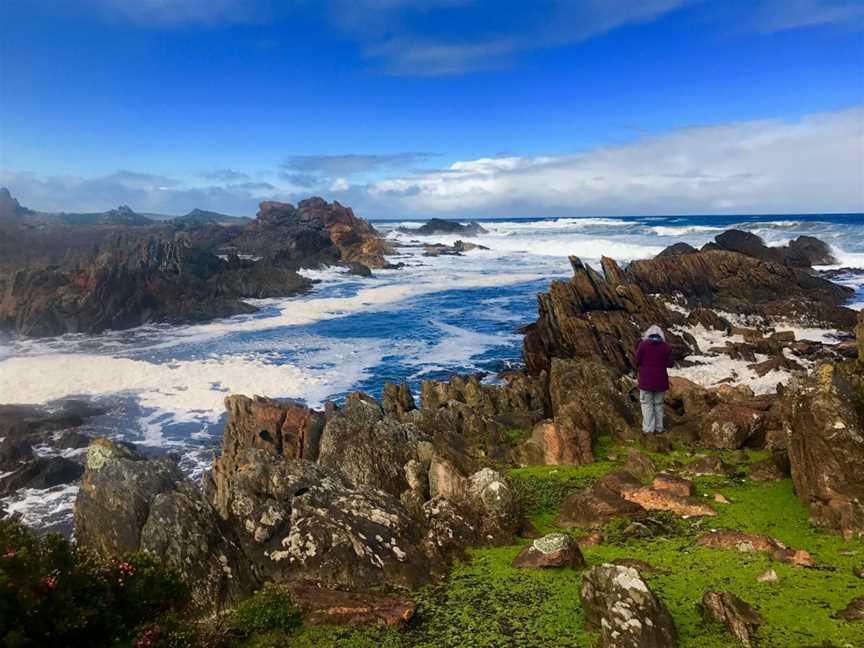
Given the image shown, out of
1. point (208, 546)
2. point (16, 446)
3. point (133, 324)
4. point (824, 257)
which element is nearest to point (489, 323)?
point (133, 324)

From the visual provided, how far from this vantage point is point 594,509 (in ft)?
32.3

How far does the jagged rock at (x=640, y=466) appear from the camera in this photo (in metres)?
11.8

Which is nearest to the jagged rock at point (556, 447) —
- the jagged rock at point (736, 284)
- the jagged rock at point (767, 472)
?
the jagged rock at point (767, 472)

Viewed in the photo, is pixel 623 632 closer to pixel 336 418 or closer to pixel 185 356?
pixel 336 418

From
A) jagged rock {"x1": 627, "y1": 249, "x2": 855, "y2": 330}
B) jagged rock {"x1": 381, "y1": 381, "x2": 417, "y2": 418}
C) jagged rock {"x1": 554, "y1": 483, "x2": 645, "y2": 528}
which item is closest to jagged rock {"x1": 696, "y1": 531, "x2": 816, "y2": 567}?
jagged rock {"x1": 554, "y1": 483, "x2": 645, "y2": 528}

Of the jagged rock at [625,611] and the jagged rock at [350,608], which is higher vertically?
the jagged rock at [625,611]

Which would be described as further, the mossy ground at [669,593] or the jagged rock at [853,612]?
the mossy ground at [669,593]

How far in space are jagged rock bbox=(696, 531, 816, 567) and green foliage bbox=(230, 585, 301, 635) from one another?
5463mm

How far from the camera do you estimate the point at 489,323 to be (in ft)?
148

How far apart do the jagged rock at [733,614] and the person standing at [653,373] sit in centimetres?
828

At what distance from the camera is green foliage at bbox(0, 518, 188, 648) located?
16.4 feet

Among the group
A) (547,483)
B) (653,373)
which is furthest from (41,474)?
(653,373)

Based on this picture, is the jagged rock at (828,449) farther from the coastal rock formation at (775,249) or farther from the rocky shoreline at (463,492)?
the coastal rock formation at (775,249)

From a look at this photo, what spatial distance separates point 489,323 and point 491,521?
36.0m
